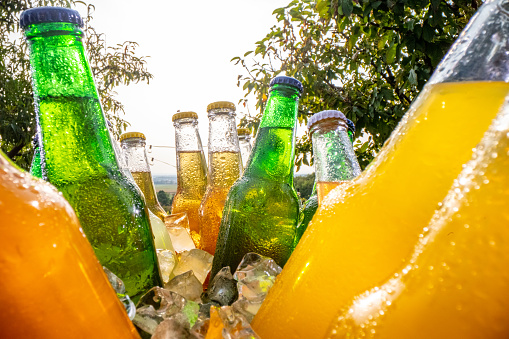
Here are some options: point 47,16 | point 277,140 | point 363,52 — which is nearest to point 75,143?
point 47,16

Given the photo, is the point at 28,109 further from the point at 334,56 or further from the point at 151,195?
the point at 151,195

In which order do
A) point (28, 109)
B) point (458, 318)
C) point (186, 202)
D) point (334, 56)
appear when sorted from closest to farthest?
point (458, 318) < point (186, 202) < point (334, 56) < point (28, 109)

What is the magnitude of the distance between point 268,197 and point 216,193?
212 millimetres

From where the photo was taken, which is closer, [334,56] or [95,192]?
[95,192]

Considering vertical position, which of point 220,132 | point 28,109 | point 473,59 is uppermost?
point 473,59

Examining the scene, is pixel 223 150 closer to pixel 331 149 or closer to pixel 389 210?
pixel 331 149

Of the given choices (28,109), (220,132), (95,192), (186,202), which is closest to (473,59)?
(95,192)

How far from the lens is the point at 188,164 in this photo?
3.31ft

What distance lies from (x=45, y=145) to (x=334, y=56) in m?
3.46

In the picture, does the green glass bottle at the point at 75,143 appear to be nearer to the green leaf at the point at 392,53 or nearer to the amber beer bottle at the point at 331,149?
the amber beer bottle at the point at 331,149

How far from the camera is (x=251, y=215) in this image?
64 cm

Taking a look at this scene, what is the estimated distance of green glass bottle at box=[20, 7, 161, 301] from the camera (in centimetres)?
46

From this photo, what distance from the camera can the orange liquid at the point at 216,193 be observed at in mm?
797

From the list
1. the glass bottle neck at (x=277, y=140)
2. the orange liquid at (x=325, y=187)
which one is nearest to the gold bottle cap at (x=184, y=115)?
the glass bottle neck at (x=277, y=140)
